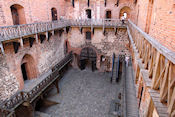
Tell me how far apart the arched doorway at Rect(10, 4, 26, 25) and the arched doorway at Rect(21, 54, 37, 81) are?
8.44 ft

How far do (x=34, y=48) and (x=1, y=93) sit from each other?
154 inches

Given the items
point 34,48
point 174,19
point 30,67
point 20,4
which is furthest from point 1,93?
point 174,19

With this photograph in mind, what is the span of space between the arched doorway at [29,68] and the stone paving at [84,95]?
2339 millimetres

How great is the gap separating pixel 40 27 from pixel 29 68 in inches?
132

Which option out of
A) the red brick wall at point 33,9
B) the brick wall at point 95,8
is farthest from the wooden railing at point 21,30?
the brick wall at point 95,8

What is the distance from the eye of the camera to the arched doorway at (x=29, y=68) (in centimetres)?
1009

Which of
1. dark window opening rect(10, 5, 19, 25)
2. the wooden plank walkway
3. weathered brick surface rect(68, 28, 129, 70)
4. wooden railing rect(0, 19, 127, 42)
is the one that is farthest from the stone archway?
the wooden plank walkway

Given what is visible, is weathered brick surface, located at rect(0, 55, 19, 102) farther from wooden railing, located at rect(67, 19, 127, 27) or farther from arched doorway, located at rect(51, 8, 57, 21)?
wooden railing, located at rect(67, 19, 127, 27)

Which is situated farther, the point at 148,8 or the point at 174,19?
the point at 148,8

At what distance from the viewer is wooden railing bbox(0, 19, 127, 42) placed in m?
7.11

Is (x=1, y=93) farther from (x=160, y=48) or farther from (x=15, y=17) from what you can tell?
(x=160, y=48)

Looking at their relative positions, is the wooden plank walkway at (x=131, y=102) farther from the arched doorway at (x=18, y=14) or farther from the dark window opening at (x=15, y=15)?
the dark window opening at (x=15, y=15)

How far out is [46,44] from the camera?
1174 centimetres

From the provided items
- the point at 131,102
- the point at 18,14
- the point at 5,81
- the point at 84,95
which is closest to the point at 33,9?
the point at 18,14
